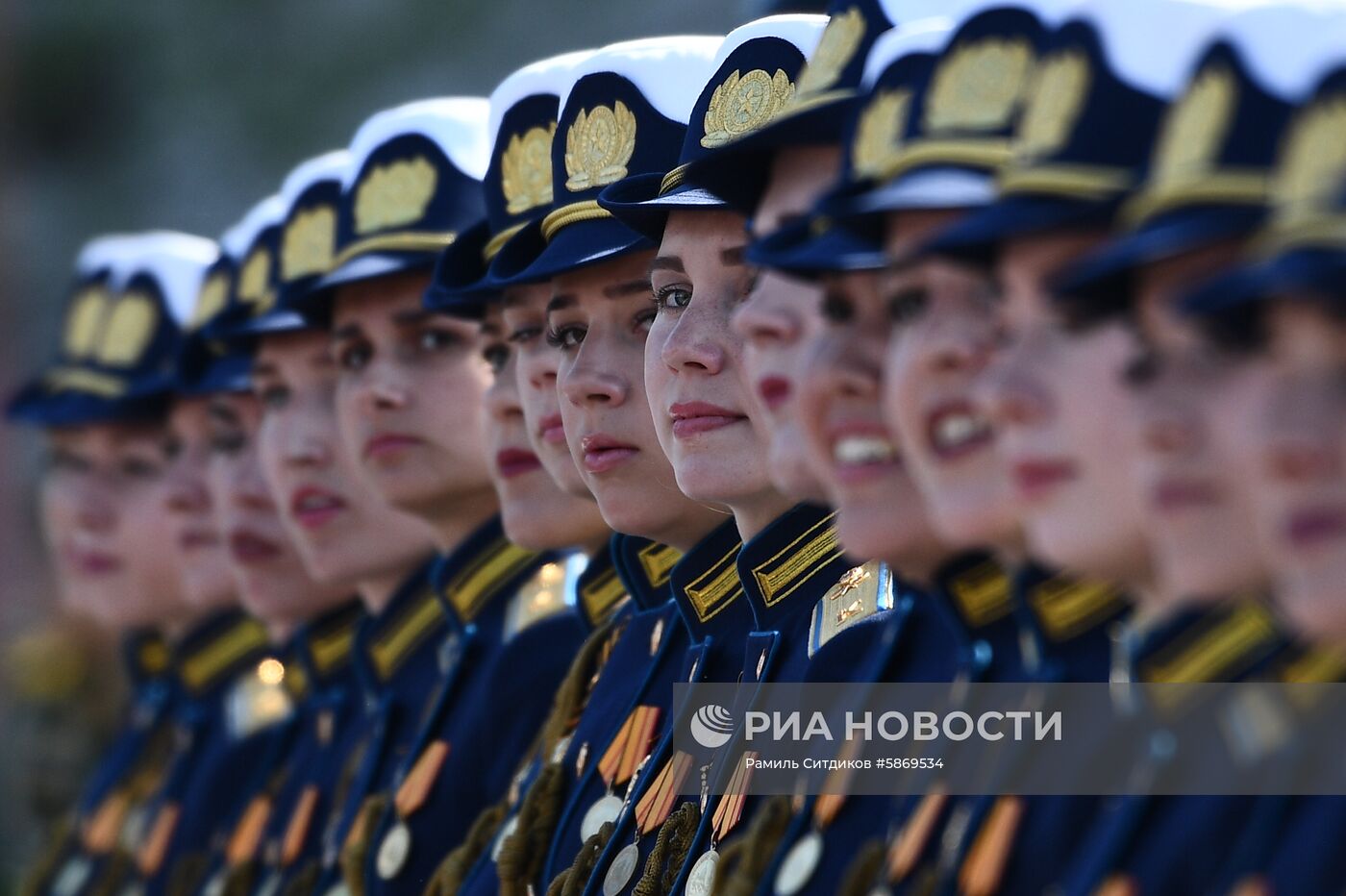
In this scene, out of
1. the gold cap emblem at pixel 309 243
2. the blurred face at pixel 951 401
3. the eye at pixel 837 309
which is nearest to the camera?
the blurred face at pixel 951 401

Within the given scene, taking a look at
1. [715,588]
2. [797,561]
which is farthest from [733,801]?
[715,588]

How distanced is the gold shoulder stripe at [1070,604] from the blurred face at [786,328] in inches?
16.1

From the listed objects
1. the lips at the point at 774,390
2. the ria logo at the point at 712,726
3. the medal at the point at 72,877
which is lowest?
the medal at the point at 72,877

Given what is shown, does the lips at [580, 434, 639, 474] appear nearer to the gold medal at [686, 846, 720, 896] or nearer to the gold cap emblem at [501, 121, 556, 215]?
the gold cap emblem at [501, 121, 556, 215]

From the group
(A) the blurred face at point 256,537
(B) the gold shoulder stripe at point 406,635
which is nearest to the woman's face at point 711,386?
(B) the gold shoulder stripe at point 406,635

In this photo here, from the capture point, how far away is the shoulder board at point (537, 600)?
5852 mm

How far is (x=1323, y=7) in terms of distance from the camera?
2746mm

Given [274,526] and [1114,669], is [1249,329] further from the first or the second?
[274,526]

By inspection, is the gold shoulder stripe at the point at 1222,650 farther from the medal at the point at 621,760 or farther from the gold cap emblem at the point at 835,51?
the medal at the point at 621,760

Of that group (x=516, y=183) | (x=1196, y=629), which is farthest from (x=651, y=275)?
(x=1196, y=629)

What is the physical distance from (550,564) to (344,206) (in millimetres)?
1086

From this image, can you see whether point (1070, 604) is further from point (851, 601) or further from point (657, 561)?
point (657, 561)

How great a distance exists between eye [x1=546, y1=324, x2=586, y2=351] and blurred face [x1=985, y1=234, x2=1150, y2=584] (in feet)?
6.66

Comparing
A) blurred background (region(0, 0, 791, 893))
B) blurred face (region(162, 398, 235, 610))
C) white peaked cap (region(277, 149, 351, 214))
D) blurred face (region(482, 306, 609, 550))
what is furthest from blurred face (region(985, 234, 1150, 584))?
blurred background (region(0, 0, 791, 893))
